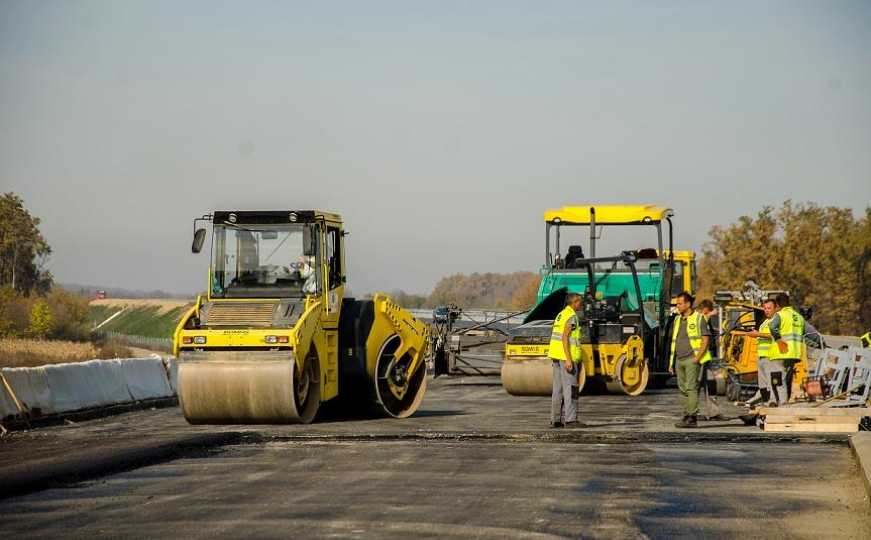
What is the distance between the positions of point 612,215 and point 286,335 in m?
12.0

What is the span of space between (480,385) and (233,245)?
1156 centimetres

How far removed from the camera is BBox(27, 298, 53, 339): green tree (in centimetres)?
7312

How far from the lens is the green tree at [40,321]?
7312 cm

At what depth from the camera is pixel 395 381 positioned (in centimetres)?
1986

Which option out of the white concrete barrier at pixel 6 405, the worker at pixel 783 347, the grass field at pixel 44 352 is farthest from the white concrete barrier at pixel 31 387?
the grass field at pixel 44 352

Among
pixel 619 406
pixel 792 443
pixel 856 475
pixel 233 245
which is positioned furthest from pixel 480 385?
pixel 856 475

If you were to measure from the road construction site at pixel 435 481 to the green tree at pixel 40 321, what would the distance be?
5675 centimetres

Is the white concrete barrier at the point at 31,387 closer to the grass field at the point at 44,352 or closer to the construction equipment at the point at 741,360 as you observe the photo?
the construction equipment at the point at 741,360

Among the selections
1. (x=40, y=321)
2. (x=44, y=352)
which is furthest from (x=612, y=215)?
(x=40, y=321)

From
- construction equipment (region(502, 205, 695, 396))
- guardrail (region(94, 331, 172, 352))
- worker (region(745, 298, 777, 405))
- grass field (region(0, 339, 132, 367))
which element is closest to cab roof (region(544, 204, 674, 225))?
construction equipment (region(502, 205, 695, 396))

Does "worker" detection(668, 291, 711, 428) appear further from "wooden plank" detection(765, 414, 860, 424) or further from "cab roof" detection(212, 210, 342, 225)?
"cab roof" detection(212, 210, 342, 225)

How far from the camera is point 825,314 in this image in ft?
220

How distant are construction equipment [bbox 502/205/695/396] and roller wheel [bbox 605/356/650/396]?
2cm

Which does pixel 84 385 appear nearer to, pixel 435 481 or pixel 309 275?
pixel 309 275
